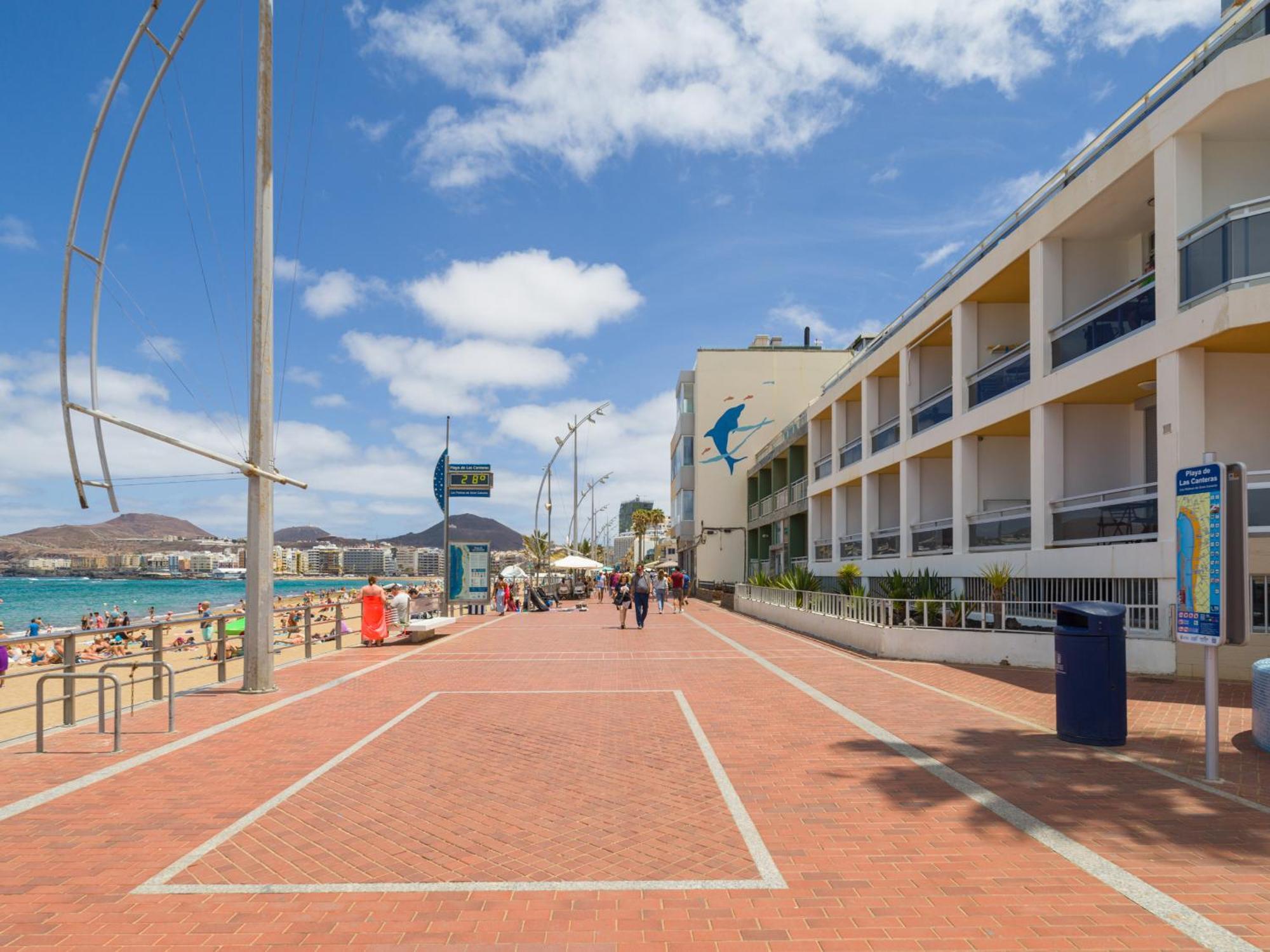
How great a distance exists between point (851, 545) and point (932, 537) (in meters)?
7.61

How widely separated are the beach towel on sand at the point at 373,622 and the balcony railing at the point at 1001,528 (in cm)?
1312

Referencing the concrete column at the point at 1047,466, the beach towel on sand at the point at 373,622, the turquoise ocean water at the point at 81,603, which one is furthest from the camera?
the turquoise ocean water at the point at 81,603

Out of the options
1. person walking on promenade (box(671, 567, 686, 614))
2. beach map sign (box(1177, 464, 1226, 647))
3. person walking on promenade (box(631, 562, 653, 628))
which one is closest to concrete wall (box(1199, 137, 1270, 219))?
beach map sign (box(1177, 464, 1226, 647))

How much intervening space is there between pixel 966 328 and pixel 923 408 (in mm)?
3151

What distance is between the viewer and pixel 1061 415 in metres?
16.7

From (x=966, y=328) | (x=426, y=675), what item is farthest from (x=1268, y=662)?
(x=966, y=328)

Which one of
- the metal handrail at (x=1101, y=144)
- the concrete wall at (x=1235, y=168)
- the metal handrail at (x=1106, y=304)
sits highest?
the metal handrail at (x=1101, y=144)

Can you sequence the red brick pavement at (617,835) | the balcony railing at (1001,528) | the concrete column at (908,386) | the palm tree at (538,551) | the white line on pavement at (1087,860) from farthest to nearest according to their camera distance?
1. the palm tree at (538,551)
2. the concrete column at (908,386)
3. the balcony railing at (1001,528)
4. the red brick pavement at (617,835)
5. the white line on pavement at (1087,860)

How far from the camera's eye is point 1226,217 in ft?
39.1

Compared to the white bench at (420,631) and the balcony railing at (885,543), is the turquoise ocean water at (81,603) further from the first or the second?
the balcony railing at (885,543)

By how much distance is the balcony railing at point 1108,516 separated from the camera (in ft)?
46.9

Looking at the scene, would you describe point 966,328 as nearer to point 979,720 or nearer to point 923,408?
point 923,408

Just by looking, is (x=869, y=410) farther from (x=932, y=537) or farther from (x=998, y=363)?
(x=998, y=363)

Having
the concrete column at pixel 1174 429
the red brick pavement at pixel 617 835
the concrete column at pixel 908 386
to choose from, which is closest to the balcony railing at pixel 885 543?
the concrete column at pixel 908 386
